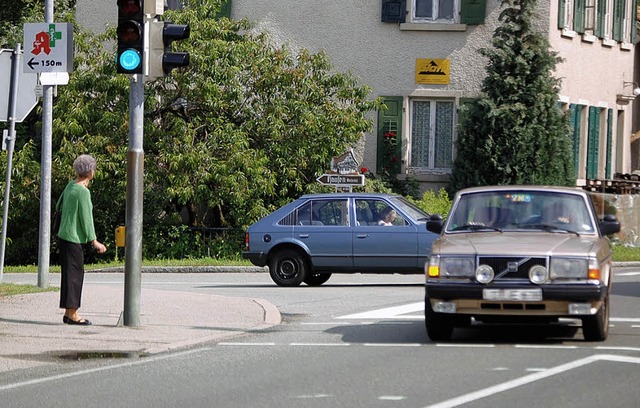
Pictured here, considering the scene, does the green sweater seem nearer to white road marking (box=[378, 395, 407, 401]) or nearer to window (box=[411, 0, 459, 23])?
white road marking (box=[378, 395, 407, 401])

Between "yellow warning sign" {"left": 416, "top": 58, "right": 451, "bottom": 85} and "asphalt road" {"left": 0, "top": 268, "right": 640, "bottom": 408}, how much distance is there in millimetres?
19090

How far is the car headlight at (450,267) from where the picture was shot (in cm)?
1333

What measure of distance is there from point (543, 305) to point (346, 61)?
23.2 metres

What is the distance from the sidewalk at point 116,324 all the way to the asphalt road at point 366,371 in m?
0.40

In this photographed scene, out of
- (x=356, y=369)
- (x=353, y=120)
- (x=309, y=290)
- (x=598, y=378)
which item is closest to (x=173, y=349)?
(x=356, y=369)

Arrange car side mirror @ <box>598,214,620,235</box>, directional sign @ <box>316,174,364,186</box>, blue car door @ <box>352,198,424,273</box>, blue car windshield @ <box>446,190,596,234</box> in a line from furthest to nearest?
directional sign @ <box>316,174,364,186</box>
blue car door @ <box>352,198,424,273</box>
car side mirror @ <box>598,214,620,235</box>
blue car windshield @ <box>446,190,596,234</box>

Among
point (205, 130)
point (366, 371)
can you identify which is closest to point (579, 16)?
point (205, 130)

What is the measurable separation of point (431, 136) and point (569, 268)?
74.2 ft

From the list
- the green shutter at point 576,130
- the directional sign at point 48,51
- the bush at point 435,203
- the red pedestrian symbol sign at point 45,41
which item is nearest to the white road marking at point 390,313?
the directional sign at point 48,51

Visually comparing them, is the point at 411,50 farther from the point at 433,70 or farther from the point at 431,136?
the point at 431,136

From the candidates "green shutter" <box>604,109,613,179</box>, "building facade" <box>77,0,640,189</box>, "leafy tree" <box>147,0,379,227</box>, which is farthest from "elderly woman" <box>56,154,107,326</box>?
"green shutter" <box>604,109,613,179</box>

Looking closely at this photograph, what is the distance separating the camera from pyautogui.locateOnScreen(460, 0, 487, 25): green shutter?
115 ft

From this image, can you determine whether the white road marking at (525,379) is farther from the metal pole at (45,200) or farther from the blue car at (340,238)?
the blue car at (340,238)

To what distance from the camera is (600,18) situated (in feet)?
127
